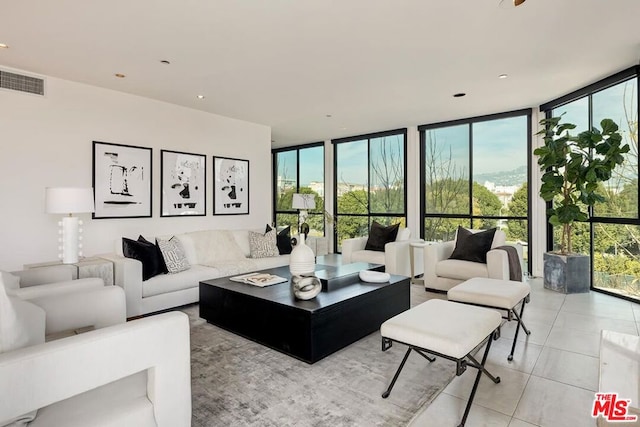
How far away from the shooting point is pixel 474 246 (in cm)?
457

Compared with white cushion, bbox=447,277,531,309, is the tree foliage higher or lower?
higher

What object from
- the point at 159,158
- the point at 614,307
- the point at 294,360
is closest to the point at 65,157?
the point at 159,158

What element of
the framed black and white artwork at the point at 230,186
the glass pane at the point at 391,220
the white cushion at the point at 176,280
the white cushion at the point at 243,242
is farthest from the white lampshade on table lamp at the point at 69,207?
the glass pane at the point at 391,220

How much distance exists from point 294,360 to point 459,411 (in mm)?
1195

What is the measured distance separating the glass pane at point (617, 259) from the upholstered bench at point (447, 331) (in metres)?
3.15

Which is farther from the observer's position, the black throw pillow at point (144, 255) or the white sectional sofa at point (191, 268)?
the black throw pillow at point (144, 255)

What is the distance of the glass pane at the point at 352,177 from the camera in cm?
773

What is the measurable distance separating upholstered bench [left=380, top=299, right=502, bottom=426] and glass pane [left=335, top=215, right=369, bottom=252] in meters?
5.42

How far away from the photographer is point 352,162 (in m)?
7.93

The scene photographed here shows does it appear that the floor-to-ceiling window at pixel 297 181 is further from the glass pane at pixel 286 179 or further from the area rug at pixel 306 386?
the area rug at pixel 306 386

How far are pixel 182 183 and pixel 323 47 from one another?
2.99 metres

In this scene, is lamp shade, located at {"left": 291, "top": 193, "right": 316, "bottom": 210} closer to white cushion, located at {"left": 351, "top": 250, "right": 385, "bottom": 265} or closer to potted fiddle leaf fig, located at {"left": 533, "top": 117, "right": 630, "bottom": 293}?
white cushion, located at {"left": 351, "top": 250, "right": 385, "bottom": 265}

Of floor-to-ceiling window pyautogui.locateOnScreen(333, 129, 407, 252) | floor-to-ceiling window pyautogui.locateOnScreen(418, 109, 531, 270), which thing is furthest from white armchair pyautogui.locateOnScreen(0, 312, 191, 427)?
floor-to-ceiling window pyautogui.locateOnScreen(333, 129, 407, 252)

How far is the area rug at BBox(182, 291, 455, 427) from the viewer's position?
2000mm
